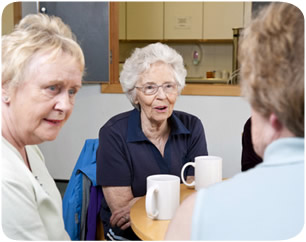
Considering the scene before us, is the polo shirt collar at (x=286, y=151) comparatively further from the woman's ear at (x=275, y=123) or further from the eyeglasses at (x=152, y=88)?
the eyeglasses at (x=152, y=88)

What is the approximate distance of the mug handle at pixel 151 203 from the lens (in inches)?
44.4

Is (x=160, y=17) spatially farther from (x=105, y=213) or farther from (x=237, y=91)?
(x=105, y=213)

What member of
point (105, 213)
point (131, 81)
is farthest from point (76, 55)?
point (105, 213)

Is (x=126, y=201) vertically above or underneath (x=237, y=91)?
underneath

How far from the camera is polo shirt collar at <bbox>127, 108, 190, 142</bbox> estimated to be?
1.68 metres

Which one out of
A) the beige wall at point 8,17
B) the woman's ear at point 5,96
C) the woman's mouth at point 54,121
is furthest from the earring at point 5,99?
the beige wall at point 8,17

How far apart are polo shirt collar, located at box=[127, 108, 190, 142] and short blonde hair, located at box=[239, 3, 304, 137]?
3.42 ft

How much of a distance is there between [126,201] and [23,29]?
0.89 meters

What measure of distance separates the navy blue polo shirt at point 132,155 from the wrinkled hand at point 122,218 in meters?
0.11

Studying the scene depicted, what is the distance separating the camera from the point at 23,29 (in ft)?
3.13

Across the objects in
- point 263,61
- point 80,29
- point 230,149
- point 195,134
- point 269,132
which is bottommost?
point 230,149

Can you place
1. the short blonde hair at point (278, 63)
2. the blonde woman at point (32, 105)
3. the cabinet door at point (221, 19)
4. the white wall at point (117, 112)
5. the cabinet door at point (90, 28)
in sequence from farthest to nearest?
the cabinet door at point (221, 19)
the cabinet door at point (90, 28)
the white wall at point (117, 112)
the blonde woman at point (32, 105)
the short blonde hair at point (278, 63)

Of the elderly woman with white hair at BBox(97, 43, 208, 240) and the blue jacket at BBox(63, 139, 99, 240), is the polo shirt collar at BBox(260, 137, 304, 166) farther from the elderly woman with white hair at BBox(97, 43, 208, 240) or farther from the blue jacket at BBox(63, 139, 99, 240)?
the blue jacket at BBox(63, 139, 99, 240)

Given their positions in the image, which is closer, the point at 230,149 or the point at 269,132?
the point at 269,132
